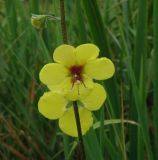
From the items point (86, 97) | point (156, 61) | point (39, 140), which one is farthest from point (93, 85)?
point (39, 140)

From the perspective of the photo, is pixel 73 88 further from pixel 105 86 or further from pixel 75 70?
pixel 105 86

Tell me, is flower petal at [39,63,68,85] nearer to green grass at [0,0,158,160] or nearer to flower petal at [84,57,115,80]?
flower petal at [84,57,115,80]

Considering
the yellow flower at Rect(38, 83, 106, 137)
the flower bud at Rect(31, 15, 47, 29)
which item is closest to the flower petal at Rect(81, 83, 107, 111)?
the yellow flower at Rect(38, 83, 106, 137)

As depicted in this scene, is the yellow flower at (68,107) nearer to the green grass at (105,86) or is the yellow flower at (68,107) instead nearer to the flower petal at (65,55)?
the flower petal at (65,55)

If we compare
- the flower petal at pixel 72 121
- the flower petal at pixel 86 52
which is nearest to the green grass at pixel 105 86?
the flower petal at pixel 72 121

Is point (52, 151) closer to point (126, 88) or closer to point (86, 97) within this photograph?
point (126, 88)

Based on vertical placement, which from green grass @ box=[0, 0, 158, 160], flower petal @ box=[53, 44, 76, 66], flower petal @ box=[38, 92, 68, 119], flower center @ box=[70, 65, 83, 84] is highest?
flower petal @ box=[53, 44, 76, 66]
